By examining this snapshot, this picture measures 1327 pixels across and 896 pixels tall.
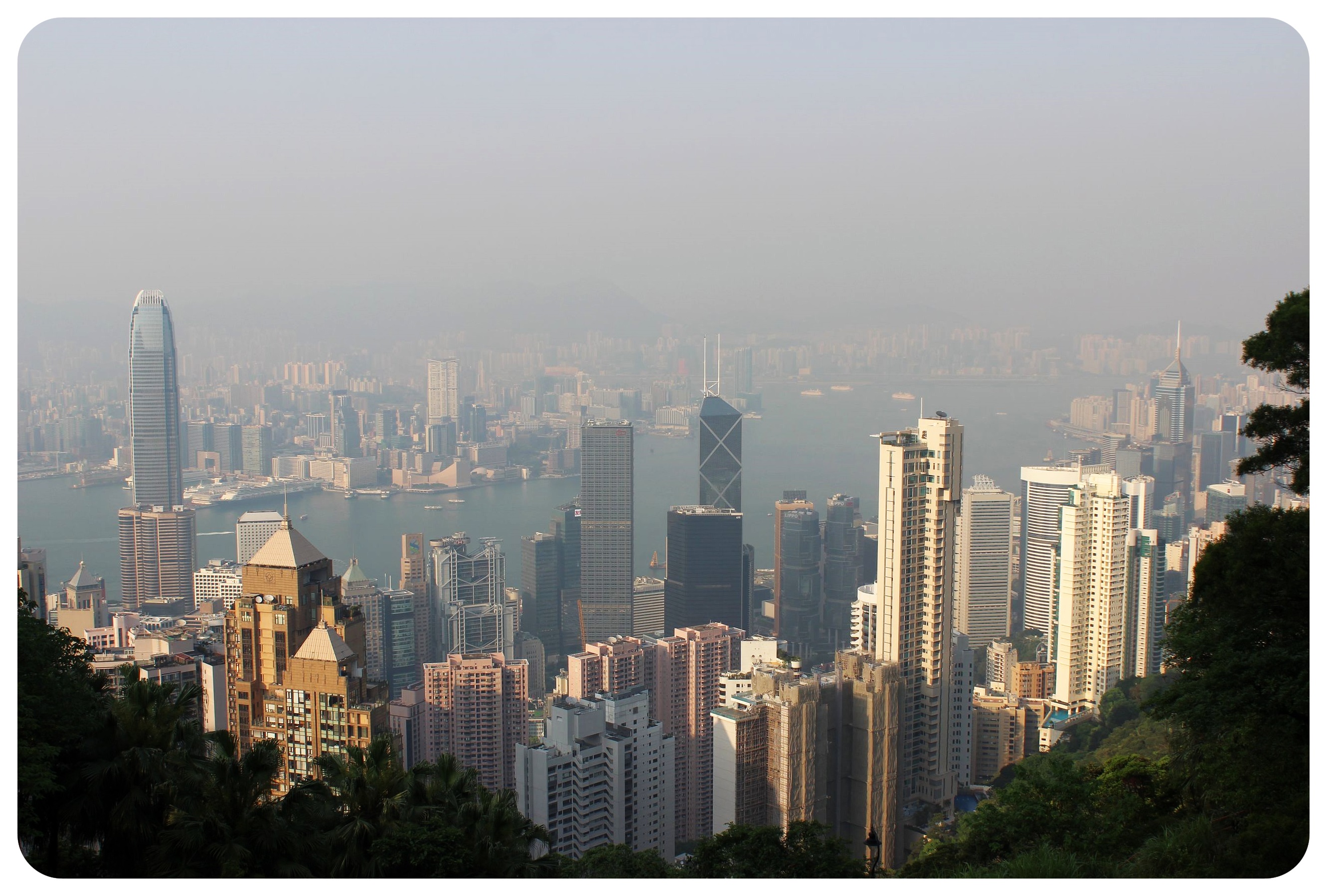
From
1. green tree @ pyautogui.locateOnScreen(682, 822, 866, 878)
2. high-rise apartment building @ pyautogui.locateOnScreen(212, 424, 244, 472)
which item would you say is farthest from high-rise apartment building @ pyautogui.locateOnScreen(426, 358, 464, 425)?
green tree @ pyautogui.locateOnScreen(682, 822, 866, 878)

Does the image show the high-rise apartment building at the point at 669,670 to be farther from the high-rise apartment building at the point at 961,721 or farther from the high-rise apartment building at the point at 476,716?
the high-rise apartment building at the point at 961,721

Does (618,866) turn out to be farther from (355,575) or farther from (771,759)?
(355,575)

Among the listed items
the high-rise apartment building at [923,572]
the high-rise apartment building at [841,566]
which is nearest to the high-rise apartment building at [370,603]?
the high-rise apartment building at [841,566]

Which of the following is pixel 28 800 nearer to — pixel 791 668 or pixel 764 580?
pixel 791 668

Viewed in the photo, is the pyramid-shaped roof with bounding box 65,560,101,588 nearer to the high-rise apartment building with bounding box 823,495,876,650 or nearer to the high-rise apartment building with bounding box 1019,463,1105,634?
the high-rise apartment building with bounding box 823,495,876,650

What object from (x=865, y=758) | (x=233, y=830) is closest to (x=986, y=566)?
(x=865, y=758)
